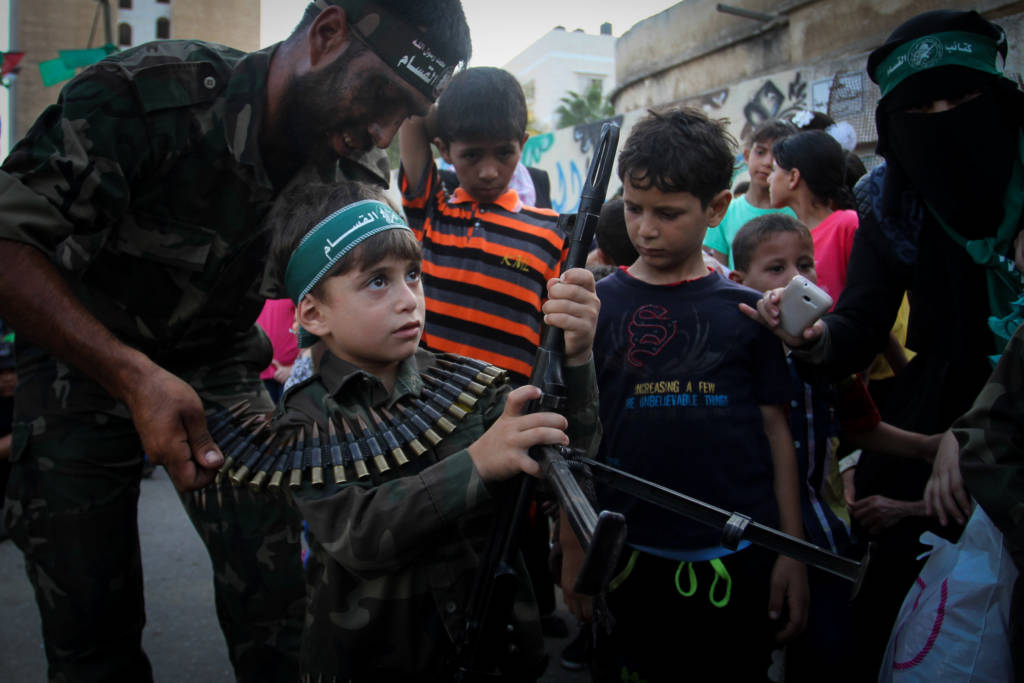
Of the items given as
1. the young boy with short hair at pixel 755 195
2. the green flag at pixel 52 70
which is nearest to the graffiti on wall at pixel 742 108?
the young boy with short hair at pixel 755 195

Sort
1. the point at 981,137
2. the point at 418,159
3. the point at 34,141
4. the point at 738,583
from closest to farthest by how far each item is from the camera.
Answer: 1. the point at 34,141
2. the point at 738,583
3. the point at 981,137
4. the point at 418,159

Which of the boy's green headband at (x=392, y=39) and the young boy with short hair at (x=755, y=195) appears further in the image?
the young boy with short hair at (x=755, y=195)

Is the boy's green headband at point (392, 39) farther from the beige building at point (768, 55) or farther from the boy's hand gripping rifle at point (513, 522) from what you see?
the beige building at point (768, 55)

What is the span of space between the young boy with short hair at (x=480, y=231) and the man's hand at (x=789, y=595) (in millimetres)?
1095

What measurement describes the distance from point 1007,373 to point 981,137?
0.96m

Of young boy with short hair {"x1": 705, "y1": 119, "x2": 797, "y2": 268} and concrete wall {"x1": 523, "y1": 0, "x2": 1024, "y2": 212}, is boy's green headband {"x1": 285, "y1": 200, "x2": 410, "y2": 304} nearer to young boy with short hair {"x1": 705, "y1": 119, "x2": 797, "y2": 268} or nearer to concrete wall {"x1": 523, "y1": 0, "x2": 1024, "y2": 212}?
concrete wall {"x1": 523, "y1": 0, "x2": 1024, "y2": 212}

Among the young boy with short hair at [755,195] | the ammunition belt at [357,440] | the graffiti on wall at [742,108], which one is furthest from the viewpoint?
the graffiti on wall at [742,108]

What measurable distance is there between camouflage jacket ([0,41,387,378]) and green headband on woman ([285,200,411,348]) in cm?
52

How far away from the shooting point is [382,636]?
1726 mm

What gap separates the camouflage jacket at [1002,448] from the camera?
151cm

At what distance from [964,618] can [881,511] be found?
1.01m

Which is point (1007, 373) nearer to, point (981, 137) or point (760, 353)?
point (760, 353)

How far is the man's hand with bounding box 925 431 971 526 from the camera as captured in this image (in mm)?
1975

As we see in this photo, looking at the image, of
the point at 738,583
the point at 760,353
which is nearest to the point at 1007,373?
the point at 760,353
